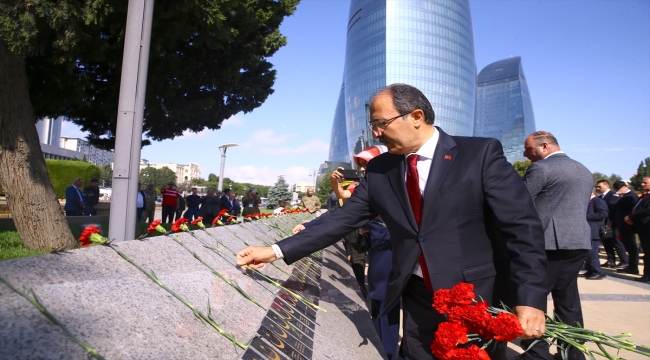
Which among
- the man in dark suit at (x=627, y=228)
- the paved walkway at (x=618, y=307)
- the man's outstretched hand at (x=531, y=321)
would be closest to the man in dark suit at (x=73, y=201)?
the paved walkway at (x=618, y=307)

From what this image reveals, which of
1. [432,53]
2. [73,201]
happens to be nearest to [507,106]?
[432,53]

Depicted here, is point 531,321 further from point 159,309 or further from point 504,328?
point 159,309

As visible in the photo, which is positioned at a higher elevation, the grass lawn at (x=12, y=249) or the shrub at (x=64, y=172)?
the shrub at (x=64, y=172)

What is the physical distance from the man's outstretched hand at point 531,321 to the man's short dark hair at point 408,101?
869mm

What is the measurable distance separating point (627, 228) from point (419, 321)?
346 inches

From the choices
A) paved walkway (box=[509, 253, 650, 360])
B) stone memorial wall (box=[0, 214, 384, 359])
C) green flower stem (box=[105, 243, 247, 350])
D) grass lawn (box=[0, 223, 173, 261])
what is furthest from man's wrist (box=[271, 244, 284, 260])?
grass lawn (box=[0, 223, 173, 261])

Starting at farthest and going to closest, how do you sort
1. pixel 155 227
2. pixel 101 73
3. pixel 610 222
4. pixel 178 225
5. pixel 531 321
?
pixel 610 222 → pixel 101 73 → pixel 178 225 → pixel 155 227 → pixel 531 321

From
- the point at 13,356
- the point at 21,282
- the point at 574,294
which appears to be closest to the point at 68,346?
the point at 13,356

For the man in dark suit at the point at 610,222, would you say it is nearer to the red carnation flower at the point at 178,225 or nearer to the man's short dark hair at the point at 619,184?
the man's short dark hair at the point at 619,184

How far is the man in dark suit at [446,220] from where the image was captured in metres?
1.83

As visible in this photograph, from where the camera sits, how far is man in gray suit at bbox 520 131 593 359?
3.35 metres

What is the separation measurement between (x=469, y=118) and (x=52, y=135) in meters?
71.7

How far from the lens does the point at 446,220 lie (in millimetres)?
1984

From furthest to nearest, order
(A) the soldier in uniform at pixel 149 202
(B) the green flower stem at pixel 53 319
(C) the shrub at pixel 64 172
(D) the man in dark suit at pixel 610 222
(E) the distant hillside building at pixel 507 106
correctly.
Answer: (E) the distant hillside building at pixel 507 106, (C) the shrub at pixel 64 172, (A) the soldier in uniform at pixel 149 202, (D) the man in dark suit at pixel 610 222, (B) the green flower stem at pixel 53 319
